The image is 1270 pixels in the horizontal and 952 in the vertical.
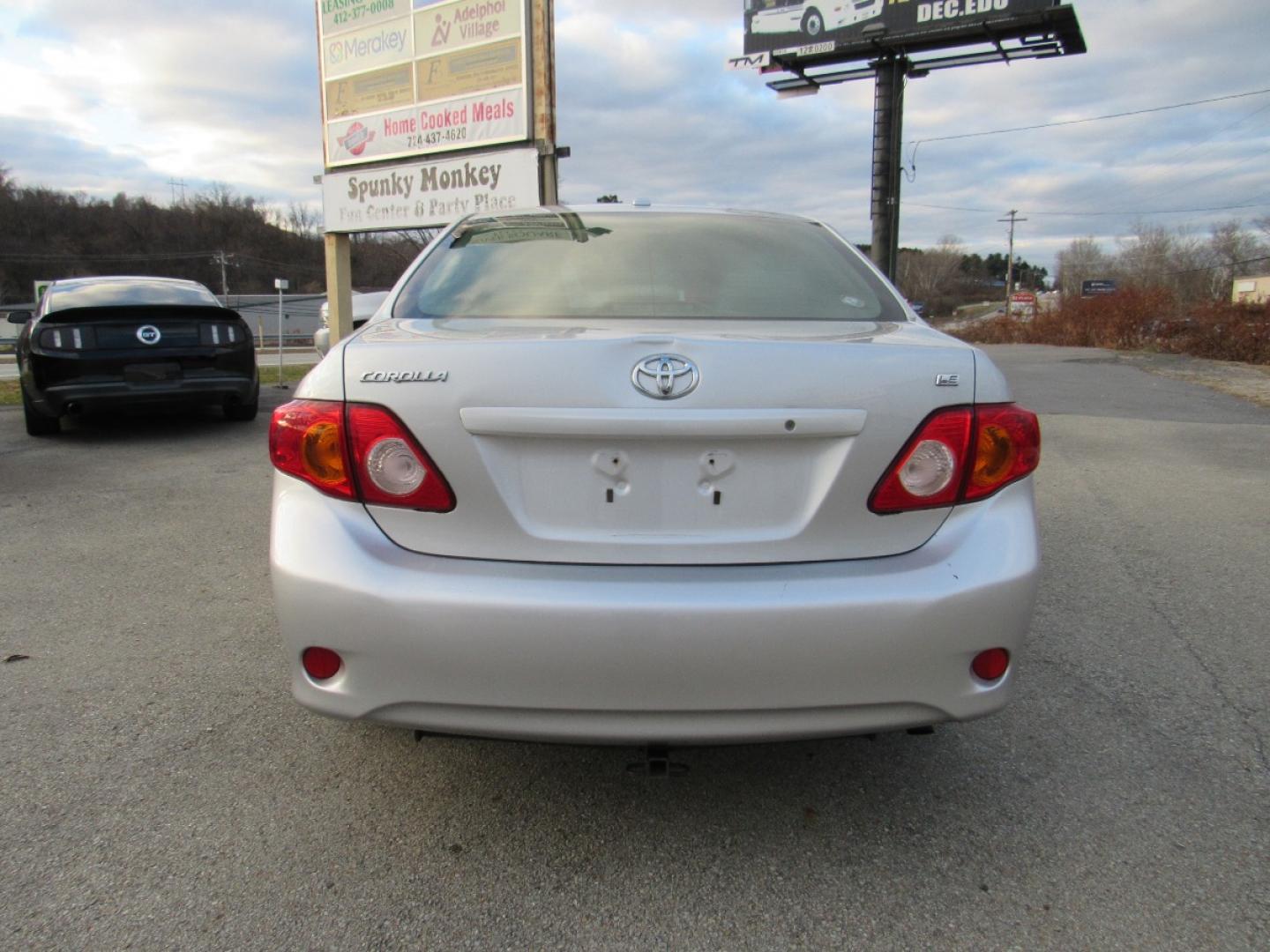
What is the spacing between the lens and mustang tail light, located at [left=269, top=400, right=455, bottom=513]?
1.92 metres

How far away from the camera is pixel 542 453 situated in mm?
1902

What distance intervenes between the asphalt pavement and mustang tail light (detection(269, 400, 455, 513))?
88 cm

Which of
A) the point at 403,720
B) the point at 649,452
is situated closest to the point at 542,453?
the point at 649,452

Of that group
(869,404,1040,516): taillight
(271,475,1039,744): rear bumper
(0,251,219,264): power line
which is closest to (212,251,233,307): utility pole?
(0,251,219,264): power line

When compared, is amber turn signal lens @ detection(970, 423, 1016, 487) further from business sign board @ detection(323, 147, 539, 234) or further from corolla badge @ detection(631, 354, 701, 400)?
business sign board @ detection(323, 147, 539, 234)

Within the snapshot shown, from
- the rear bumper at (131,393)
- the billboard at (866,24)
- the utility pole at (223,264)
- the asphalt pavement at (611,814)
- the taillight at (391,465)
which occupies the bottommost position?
the asphalt pavement at (611,814)

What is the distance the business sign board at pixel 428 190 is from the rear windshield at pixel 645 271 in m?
6.59

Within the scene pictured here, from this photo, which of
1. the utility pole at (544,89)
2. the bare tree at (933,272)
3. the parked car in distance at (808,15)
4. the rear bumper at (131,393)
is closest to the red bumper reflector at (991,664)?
the rear bumper at (131,393)

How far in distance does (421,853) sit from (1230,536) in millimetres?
4760

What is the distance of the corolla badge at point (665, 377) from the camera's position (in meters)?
1.87

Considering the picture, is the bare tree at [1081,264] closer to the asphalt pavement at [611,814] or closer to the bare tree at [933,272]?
the bare tree at [933,272]

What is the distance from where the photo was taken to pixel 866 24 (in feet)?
74.9

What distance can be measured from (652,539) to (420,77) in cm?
1036

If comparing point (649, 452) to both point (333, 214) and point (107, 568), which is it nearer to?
point (107, 568)
